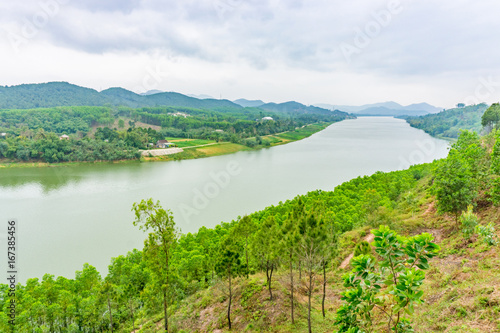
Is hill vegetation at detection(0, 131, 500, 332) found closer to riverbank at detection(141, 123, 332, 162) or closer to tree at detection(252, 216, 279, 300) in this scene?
tree at detection(252, 216, 279, 300)

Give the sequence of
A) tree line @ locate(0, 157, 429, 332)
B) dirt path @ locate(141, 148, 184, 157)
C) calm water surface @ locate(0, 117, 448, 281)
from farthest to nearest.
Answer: dirt path @ locate(141, 148, 184, 157) < calm water surface @ locate(0, 117, 448, 281) < tree line @ locate(0, 157, 429, 332)

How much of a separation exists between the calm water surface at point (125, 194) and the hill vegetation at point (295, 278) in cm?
402

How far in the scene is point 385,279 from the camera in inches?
80.0

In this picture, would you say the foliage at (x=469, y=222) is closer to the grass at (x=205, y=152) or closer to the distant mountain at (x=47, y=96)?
the grass at (x=205, y=152)

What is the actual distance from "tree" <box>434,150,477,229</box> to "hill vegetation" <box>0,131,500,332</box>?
0.03 metres

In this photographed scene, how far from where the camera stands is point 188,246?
45.9 ft

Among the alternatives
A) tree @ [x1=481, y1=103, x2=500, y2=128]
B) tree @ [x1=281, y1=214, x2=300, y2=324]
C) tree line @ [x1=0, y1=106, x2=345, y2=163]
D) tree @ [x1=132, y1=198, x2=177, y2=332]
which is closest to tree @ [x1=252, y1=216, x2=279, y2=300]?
tree @ [x1=281, y1=214, x2=300, y2=324]

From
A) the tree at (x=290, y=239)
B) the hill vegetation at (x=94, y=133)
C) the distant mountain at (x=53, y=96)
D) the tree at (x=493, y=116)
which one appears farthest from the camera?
the distant mountain at (x=53, y=96)

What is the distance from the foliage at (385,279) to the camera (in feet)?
6.07

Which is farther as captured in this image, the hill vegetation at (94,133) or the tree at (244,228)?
the hill vegetation at (94,133)

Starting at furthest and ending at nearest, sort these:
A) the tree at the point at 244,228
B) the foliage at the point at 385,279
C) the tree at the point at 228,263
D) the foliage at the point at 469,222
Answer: the tree at the point at 244,228 → the tree at the point at 228,263 → the foliage at the point at 469,222 → the foliage at the point at 385,279

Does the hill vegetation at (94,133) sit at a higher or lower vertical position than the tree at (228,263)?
higher

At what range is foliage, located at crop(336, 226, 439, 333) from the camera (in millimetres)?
1852

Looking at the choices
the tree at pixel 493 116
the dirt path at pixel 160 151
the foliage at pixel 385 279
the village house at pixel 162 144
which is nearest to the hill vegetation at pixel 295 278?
the foliage at pixel 385 279
